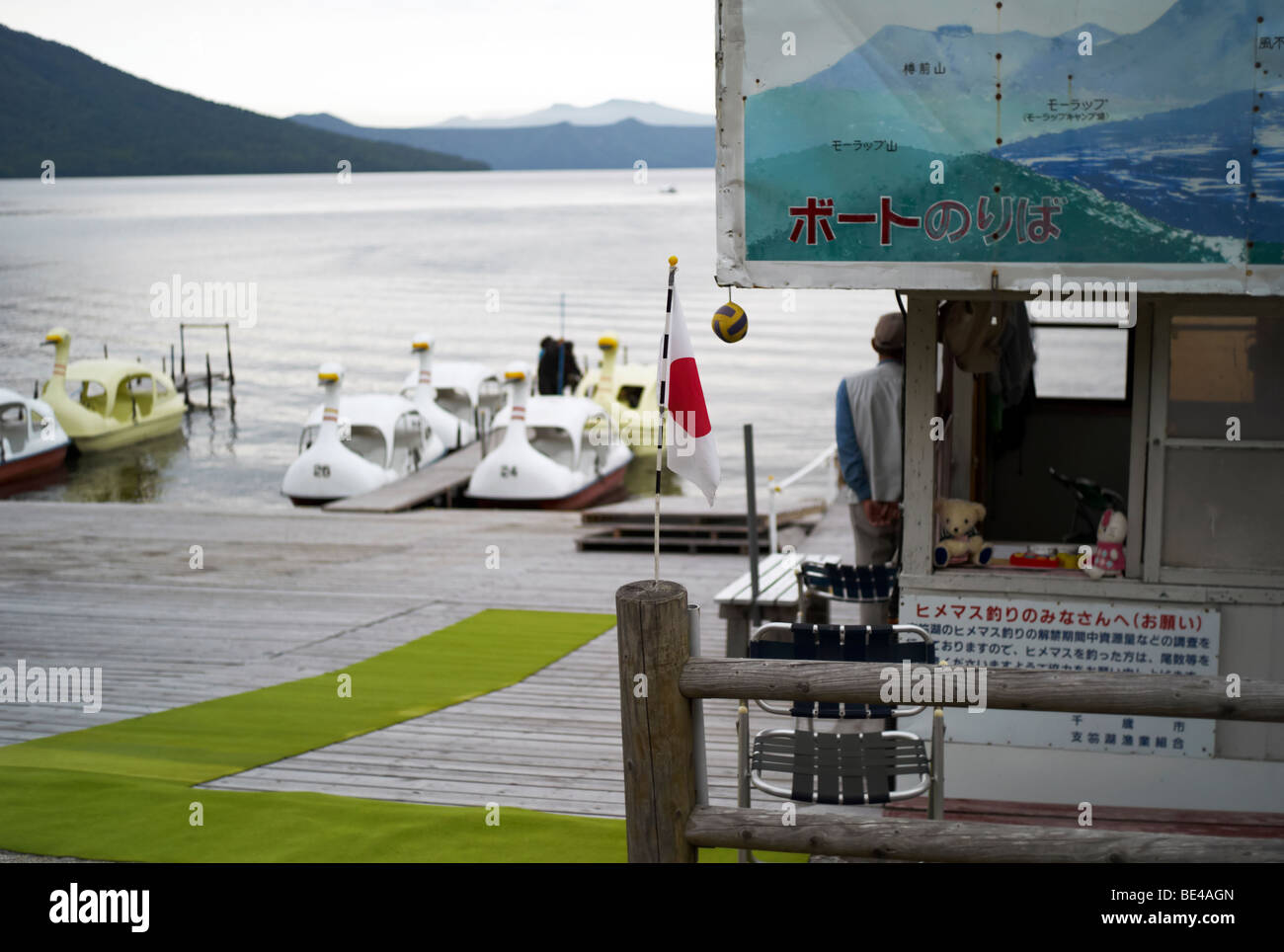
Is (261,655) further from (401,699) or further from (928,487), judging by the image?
(928,487)

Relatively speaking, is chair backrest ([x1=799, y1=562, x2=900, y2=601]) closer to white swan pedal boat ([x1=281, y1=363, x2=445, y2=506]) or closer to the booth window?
the booth window

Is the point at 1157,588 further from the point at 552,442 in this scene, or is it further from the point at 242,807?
the point at 552,442

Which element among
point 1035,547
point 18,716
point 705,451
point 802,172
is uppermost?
point 802,172

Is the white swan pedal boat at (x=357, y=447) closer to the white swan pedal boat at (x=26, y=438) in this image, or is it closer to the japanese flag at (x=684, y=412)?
the white swan pedal boat at (x=26, y=438)

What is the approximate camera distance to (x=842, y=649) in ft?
17.0

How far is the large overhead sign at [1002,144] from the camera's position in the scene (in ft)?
16.3

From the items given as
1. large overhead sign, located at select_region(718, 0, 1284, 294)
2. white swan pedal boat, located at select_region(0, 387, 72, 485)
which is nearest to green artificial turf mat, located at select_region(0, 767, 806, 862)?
large overhead sign, located at select_region(718, 0, 1284, 294)

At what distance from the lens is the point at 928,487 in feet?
19.1

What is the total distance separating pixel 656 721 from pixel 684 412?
3.61 ft

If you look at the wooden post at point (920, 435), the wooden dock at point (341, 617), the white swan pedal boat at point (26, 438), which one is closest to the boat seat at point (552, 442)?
the wooden dock at point (341, 617)

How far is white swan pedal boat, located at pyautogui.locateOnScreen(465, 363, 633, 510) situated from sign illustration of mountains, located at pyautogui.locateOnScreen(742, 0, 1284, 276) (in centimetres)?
1744

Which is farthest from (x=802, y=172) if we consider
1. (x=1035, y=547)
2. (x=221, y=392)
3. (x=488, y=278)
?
(x=488, y=278)

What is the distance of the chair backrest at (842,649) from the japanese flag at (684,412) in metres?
0.83
